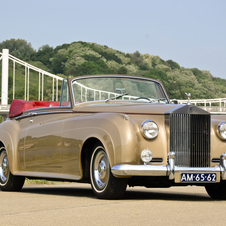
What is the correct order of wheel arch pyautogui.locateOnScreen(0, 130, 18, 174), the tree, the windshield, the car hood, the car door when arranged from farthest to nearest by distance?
the tree → wheel arch pyautogui.locateOnScreen(0, 130, 18, 174) → the windshield → the car door → the car hood

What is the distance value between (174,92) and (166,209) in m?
90.5

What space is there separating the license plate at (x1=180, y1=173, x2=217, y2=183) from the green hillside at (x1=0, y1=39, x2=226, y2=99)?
219 ft

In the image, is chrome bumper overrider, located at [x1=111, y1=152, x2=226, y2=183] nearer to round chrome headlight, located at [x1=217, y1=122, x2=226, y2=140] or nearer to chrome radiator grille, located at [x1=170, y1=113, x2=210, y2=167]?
chrome radiator grille, located at [x1=170, y1=113, x2=210, y2=167]

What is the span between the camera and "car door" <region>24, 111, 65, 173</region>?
5.90 meters

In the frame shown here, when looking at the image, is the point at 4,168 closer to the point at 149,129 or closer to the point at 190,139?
the point at 149,129

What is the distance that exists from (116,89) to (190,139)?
1.60 meters

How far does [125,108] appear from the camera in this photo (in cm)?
537

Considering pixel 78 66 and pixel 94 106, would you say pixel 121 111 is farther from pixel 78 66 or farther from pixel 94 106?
pixel 78 66

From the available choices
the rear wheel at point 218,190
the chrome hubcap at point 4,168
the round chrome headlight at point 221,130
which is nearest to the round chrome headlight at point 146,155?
the round chrome headlight at point 221,130

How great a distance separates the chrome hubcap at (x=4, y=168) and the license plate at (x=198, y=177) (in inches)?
121

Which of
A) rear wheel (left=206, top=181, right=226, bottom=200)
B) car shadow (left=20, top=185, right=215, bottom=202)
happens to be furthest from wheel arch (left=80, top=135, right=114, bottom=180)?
rear wheel (left=206, top=181, right=226, bottom=200)

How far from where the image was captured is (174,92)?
93938 mm

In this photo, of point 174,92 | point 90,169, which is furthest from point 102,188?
point 174,92

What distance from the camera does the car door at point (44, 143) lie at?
590 cm
